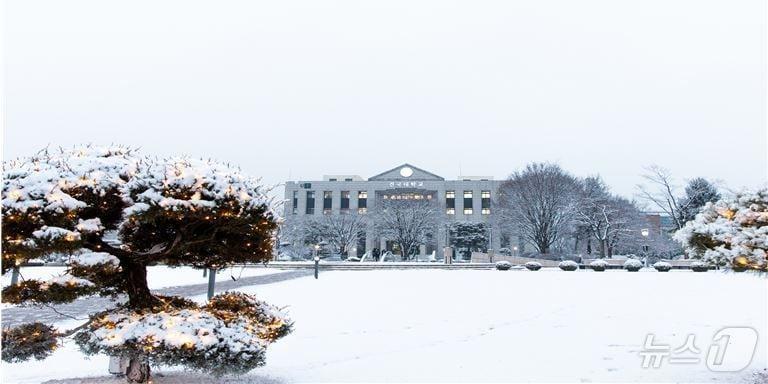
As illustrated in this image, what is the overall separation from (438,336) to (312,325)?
3.02 m

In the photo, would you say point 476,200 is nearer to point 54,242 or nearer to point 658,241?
point 658,241

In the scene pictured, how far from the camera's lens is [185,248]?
5.60 meters

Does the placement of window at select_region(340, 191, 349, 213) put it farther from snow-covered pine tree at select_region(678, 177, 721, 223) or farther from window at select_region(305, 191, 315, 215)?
snow-covered pine tree at select_region(678, 177, 721, 223)

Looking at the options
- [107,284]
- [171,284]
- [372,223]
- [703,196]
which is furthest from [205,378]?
[372,223]

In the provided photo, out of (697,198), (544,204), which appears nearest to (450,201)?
(544,204)

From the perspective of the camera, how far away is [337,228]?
218 ft

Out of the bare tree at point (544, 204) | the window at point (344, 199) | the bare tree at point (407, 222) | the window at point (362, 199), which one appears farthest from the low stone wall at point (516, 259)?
the window at point (344, 199)

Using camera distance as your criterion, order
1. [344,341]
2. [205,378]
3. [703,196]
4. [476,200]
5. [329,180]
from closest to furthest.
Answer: [205,378] → [344,341] → [703,196] → [476,200] → [329,180]

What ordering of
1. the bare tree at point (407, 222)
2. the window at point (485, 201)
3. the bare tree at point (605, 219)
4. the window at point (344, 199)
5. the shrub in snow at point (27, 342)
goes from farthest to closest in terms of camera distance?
the window at point (344, 199) → the window at point (485, 201) → the bare tree at point (407, 222) → the bare tree at point (605, 219) → the shrub in snow at point (27, 342)

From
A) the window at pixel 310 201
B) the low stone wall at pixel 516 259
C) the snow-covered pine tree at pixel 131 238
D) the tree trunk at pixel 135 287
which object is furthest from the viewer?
the window at pixel 310 201

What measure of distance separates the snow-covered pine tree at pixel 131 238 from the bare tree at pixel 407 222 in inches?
2191

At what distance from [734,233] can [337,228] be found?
6186 centimetres

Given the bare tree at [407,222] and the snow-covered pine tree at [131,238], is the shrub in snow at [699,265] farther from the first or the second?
the bare tree at [407,222]

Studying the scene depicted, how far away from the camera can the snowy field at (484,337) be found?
6.54 meters
